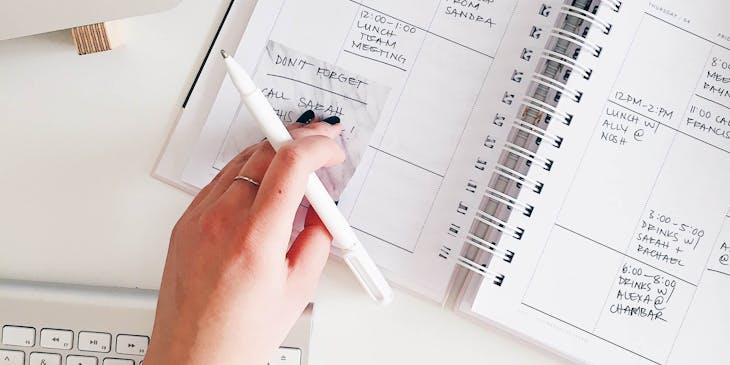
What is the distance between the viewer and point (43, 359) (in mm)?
618

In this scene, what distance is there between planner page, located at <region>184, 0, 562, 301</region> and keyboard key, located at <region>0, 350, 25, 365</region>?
19cm

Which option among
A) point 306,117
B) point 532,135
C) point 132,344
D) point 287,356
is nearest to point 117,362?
point 132,344

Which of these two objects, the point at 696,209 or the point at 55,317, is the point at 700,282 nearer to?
the point at 696,209

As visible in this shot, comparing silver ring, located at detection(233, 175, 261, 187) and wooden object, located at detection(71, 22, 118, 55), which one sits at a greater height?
wooden object, located at detection(71, 22, 118, 55)

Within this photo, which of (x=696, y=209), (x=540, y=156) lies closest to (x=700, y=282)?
(x=696, y=209)

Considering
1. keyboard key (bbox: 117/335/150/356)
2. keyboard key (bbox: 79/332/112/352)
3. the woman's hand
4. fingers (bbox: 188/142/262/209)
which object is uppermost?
fingers (bbox: 188/142/262/209)

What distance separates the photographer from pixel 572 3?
641 mm

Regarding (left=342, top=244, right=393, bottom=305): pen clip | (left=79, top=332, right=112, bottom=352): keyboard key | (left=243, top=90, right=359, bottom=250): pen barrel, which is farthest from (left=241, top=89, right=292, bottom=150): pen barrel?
(left=79, top=332, right=112, bottom=352): keyboard key

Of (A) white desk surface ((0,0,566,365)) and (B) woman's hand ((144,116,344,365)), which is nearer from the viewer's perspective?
(B) woman's hand ((144,116,344,365))

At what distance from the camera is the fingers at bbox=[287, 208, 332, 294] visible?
578 millimetres

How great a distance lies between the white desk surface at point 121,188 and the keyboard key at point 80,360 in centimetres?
6

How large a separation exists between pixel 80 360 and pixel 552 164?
1.31 feet

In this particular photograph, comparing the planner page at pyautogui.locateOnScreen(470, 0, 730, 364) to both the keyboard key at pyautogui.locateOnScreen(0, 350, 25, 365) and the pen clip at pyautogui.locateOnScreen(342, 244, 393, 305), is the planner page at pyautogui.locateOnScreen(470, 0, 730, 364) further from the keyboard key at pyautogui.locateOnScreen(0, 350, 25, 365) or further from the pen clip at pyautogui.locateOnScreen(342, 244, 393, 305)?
the keyboard key at pyautogui.locateOnScreen(0, 350, 25, 365)

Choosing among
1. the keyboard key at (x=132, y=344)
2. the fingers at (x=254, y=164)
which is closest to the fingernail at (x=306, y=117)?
the fingers at (x=254, y=164)
